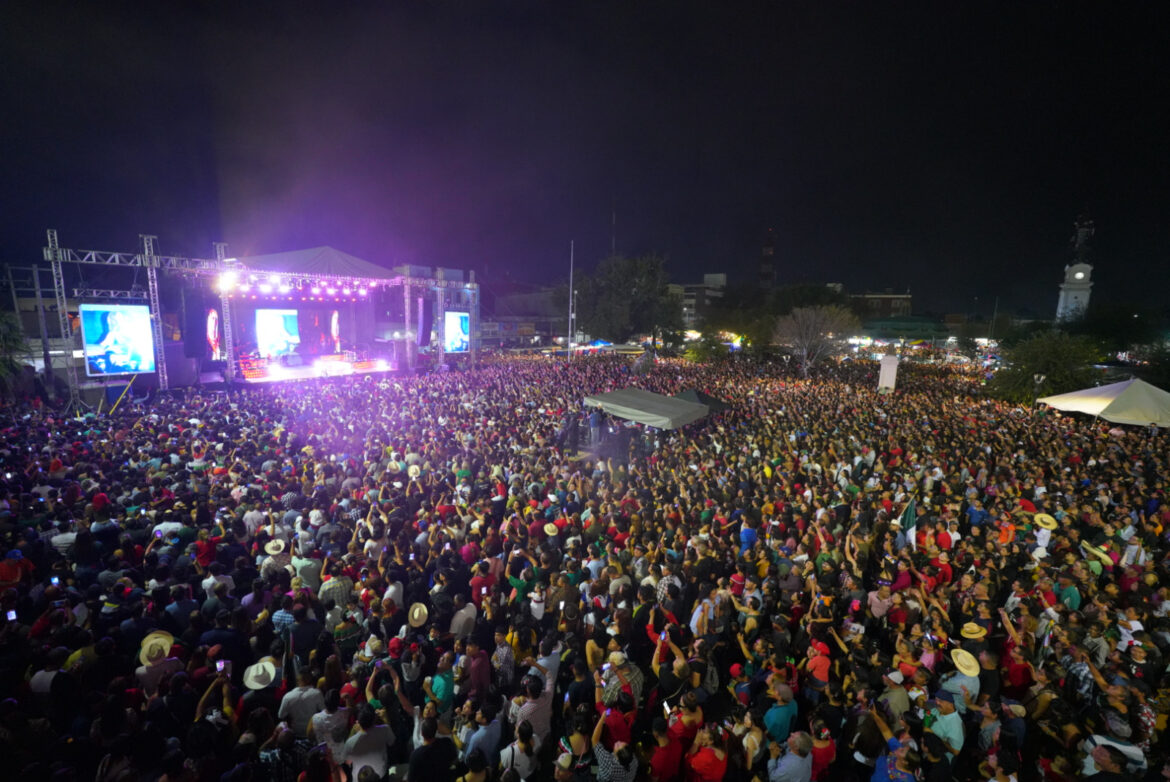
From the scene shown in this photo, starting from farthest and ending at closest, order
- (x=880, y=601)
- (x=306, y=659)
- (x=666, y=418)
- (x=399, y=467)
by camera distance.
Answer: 1. (x=666, y=418)
2. (x=399, y=467)
3. (x=880, y=601)
4. (x=306, y=659)

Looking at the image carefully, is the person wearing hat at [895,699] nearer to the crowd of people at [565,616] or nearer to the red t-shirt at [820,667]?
the crowd of people at [565,616]

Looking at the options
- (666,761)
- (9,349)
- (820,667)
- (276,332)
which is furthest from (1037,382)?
(276,332)

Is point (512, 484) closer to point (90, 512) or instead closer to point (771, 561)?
point (771, 561)

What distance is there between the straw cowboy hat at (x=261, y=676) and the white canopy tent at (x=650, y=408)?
8982 mm

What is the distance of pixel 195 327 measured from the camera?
20.3 metres

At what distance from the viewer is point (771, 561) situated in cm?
588

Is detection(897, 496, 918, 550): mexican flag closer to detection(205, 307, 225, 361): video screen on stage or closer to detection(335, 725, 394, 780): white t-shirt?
detection(335, 725, 394, 780): white t-shirt

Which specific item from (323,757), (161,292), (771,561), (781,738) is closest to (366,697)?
(323,757)

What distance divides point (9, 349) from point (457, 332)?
18.9 m

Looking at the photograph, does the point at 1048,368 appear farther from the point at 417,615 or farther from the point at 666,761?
the point at 417,615

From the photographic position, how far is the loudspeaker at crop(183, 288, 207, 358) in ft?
66.4

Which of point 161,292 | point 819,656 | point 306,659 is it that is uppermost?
point 161,292

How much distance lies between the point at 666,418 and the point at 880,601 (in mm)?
6923

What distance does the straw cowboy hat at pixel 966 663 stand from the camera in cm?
378
